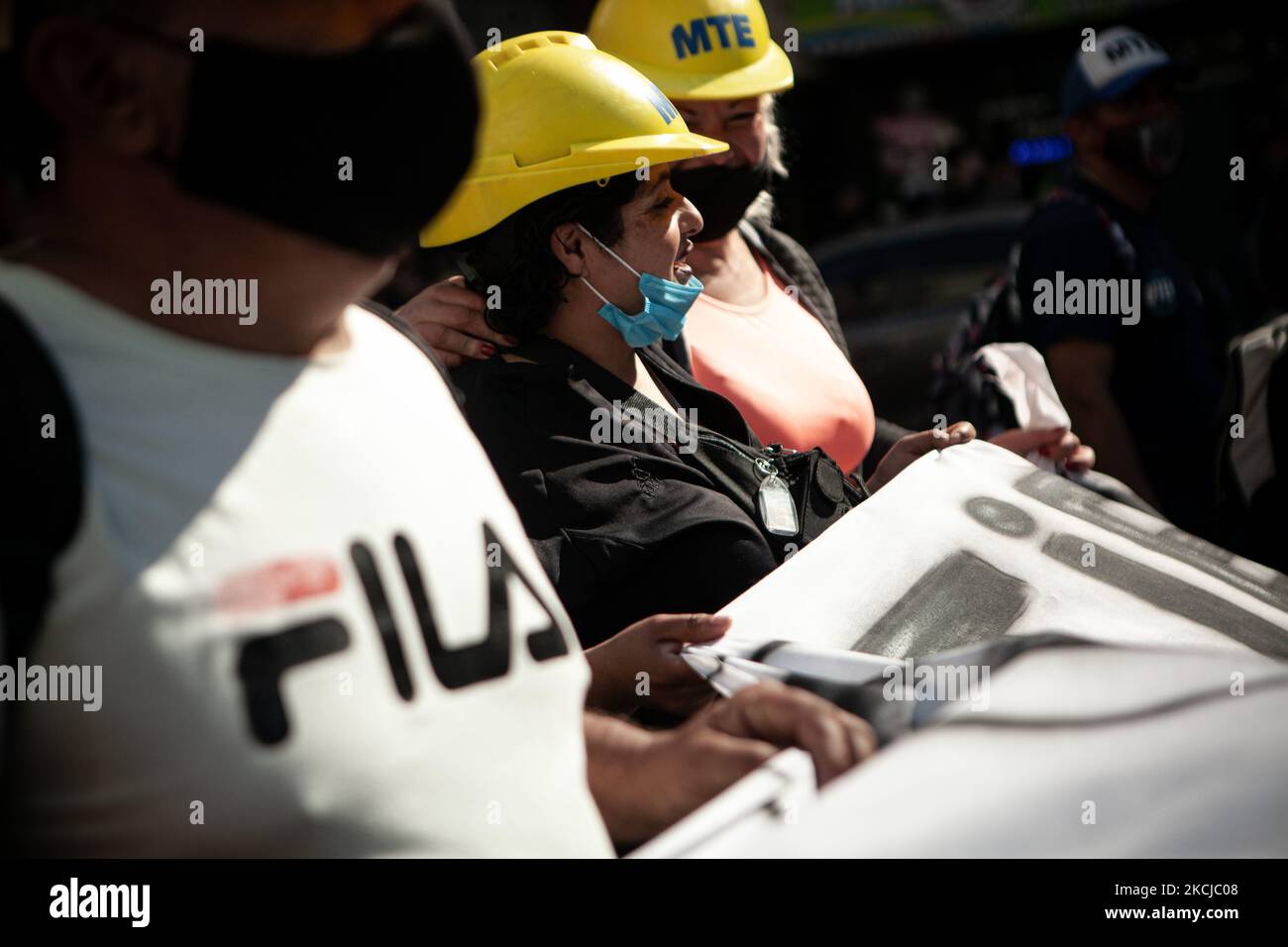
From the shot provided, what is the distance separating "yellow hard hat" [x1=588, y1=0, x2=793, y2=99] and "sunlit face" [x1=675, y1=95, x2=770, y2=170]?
0.04 metres

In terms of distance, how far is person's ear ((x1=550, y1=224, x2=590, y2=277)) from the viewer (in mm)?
2496

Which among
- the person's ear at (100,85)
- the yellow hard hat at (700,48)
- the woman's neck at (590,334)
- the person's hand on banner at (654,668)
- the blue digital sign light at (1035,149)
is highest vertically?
the blue digital sign light at (1035,149)

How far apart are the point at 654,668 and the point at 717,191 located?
1581 mm

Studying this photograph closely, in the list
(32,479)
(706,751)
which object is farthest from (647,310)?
(32,479)

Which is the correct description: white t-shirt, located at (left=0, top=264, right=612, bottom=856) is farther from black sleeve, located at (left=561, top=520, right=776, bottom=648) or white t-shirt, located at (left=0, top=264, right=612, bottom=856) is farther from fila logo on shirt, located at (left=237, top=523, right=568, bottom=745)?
black sleeve, located at (left=561, top=520, right=776, bottom=648)

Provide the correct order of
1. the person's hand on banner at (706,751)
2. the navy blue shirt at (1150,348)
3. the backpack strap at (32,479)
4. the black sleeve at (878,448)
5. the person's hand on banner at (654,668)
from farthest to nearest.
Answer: the navy blue shirt at (1150,348), the black sleeve at (878,448), the person's hand on banner at (654,668), the person's hand on banner at (706,751), the backpack strap at (32,479)

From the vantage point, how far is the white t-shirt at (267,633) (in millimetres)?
1059

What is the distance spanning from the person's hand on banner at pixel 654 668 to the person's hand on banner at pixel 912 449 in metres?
0.96

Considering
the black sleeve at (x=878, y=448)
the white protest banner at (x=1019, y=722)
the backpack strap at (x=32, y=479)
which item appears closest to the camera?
the backpack strap at (x=32, y=479)

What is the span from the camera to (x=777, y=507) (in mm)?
2365

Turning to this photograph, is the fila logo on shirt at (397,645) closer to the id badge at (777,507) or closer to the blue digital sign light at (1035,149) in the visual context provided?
the id badge at (777,507)

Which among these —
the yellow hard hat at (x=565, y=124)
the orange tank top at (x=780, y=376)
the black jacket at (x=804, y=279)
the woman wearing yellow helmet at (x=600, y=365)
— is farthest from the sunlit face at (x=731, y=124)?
the yellow hard hat at (x=565, y=124)
